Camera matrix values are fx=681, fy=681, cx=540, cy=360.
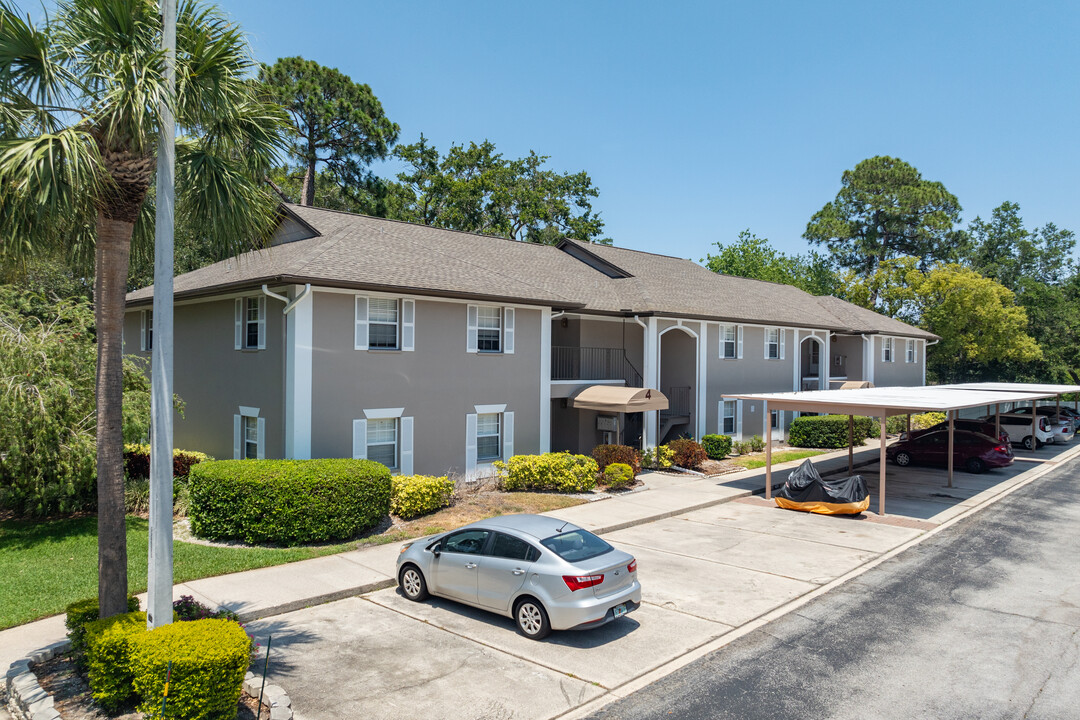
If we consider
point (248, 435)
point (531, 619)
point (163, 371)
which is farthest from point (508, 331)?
point (163, 371)

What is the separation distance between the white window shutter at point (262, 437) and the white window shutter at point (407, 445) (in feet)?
11.3

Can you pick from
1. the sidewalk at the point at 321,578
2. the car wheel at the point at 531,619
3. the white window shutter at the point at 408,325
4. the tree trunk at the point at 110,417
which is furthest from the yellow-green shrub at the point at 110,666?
the white window shutter at the point at 408,325

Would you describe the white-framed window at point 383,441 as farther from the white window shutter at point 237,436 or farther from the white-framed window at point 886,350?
the white-framed window at point 886,350

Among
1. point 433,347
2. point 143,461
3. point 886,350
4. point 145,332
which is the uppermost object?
point 145,332

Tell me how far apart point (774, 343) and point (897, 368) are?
51.5ft

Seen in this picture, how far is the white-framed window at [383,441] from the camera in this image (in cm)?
1744

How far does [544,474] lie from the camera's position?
19625mm

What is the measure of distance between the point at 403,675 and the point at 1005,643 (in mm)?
8182

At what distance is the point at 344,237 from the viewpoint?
64.1 feet

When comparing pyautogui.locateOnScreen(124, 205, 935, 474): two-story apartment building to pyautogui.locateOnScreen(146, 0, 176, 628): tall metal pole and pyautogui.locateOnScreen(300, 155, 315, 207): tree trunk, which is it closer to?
pyautogui.locateOnScreen(146, 0, 176, 628): tall metal pole

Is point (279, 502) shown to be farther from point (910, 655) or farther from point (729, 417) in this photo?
point (729, 417)

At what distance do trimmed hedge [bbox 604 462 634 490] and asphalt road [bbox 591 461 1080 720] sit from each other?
8.13m

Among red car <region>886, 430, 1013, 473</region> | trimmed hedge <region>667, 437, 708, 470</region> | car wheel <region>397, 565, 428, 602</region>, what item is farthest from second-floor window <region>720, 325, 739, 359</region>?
car wheel <region>397, 565, 428, 602</region>

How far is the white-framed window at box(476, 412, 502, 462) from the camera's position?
19.9 meters
